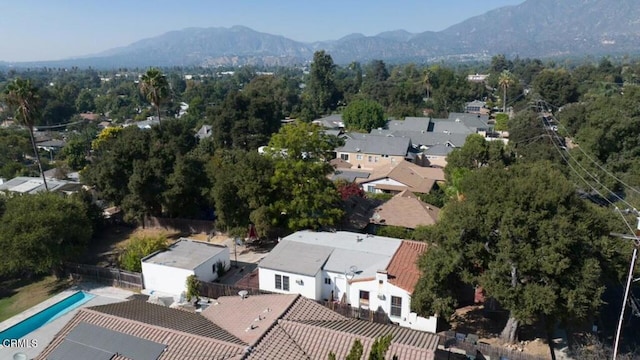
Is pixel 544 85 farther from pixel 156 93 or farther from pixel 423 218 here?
pixel 156 93

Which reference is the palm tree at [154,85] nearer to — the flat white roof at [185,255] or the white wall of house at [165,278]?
the flat white roof at [185,255]

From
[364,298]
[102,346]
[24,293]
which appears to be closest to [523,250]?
[364,298]

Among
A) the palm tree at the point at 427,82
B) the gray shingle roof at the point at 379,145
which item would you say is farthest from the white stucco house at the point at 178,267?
the palm tree at the point at 427,82

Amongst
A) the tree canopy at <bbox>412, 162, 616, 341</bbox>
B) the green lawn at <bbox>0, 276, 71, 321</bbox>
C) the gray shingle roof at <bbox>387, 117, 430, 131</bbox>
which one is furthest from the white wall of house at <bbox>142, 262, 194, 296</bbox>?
the gray shingle roof at <bbox>387, 117, 430, 131</bbox>

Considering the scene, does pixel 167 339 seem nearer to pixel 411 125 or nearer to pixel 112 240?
pixel 112 240

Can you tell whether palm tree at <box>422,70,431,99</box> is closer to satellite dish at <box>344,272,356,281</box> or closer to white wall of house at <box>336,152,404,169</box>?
white wall of house at <box>336,152,404,169</box>

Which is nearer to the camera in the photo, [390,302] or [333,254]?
[390,302]
